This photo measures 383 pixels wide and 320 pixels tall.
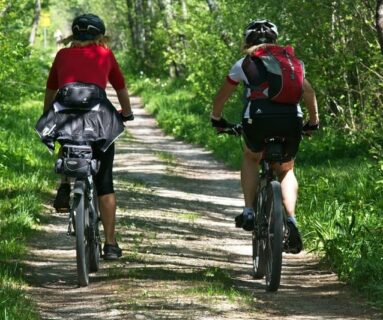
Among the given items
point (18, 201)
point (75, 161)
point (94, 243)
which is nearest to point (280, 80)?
point (75, 161)

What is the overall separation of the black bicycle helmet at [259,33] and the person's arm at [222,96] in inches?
14.6

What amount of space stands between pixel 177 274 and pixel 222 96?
1.45 meters

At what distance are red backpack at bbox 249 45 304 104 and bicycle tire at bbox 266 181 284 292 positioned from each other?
0.62m

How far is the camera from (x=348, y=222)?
27.1 ft

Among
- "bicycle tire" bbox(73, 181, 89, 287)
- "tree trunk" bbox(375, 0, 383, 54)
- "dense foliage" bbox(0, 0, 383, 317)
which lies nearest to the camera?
"bicycle tire" bbox(73, 181, 89, 287)

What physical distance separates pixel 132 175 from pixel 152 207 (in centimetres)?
286

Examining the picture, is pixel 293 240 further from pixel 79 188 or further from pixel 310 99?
pixel 79 188

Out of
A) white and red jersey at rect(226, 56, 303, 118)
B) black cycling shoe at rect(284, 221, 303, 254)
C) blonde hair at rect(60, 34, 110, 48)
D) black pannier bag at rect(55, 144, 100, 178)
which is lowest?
black cycling shoe at rect(284, 221, 303, 254)

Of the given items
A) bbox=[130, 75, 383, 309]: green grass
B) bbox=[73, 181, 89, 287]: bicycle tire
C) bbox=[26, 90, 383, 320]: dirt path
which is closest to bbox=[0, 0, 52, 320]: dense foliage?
bbox=[26, 90, 383, 320]: dirt path

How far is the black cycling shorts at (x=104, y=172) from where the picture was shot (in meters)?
6.85

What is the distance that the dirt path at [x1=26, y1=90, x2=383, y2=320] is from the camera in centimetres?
594

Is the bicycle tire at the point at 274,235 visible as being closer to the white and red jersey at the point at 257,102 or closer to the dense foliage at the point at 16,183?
the white and red jersey at the point at 257,102

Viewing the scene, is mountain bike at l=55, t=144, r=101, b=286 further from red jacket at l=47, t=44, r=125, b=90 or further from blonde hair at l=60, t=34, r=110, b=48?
blonde hair at l=60, t=34, r=110, b=48

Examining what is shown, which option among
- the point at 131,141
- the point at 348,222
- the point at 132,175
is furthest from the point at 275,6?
the point at 348,222
